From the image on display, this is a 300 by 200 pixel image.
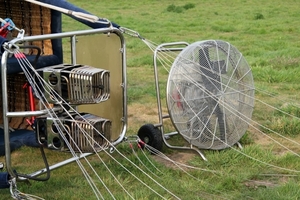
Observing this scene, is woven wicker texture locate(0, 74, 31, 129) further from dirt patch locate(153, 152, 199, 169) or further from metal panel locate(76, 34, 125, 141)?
dirt patch locate(153, 152, 199, 169)

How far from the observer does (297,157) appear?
14.5 ft

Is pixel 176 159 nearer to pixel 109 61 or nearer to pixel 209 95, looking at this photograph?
pixel 209 95

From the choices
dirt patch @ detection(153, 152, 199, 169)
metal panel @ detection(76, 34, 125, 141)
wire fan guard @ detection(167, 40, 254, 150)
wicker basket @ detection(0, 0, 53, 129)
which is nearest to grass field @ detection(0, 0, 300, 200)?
dirt patch @ detection(153, 152, 199, 169)

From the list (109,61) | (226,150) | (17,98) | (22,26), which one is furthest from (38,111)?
(22,26)

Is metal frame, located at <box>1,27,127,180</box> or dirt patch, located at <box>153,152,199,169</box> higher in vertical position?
metal frame, located at <box>1,27,127,180</box>

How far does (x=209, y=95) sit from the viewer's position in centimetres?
444

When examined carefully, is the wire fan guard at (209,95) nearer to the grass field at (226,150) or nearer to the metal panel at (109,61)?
the grass field at (226,150)

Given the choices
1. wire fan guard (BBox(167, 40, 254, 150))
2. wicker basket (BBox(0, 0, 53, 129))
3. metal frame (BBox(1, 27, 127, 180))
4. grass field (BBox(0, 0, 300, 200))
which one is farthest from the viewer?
wicker basket (BBox(0, 0, 53, 129))

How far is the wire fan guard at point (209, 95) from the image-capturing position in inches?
173

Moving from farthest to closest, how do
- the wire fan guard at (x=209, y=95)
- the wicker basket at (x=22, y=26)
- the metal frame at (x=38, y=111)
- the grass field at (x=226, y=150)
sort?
the wicker basket at (x=22, y=26) < the wire fan guard at (x=209, y=95) < the grass field at (x=226, y=150) < the metal frame at (x=38, y=111)

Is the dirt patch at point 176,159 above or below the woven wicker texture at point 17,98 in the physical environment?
below

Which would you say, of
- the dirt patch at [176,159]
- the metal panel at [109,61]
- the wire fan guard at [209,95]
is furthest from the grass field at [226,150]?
the metal panel at [109,61]

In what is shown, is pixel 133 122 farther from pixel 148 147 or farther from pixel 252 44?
pixel 252 44

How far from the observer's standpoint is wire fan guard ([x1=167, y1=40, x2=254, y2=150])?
173 inches
